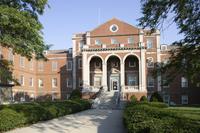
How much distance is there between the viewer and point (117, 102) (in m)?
44.0

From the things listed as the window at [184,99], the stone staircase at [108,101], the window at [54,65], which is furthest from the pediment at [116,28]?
the window at [184,99]

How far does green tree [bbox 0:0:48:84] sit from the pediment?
37.4m

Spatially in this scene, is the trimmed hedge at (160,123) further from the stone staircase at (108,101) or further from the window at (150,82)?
the window at (150,82)

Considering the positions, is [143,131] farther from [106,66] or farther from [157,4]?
[106,66]

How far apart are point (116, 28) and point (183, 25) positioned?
39.2m

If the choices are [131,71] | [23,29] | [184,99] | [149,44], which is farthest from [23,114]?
[149,44]

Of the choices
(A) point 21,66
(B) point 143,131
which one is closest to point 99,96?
(A) point 21,66

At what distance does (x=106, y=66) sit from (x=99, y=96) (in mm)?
6273

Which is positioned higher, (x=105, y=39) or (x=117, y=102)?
(x=105, y=39)

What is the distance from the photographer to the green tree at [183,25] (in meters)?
15.0

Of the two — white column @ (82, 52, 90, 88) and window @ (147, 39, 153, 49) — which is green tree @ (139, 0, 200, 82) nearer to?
white column @ (82, 52, 90, 88)

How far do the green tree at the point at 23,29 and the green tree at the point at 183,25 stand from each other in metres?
5.43

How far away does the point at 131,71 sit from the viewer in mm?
54281

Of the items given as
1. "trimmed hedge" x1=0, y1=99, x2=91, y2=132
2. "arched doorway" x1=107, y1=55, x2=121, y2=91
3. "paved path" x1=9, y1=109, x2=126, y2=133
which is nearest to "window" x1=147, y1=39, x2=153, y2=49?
"arched doorway" x1=107, y1=55, x2=121, y2=91
